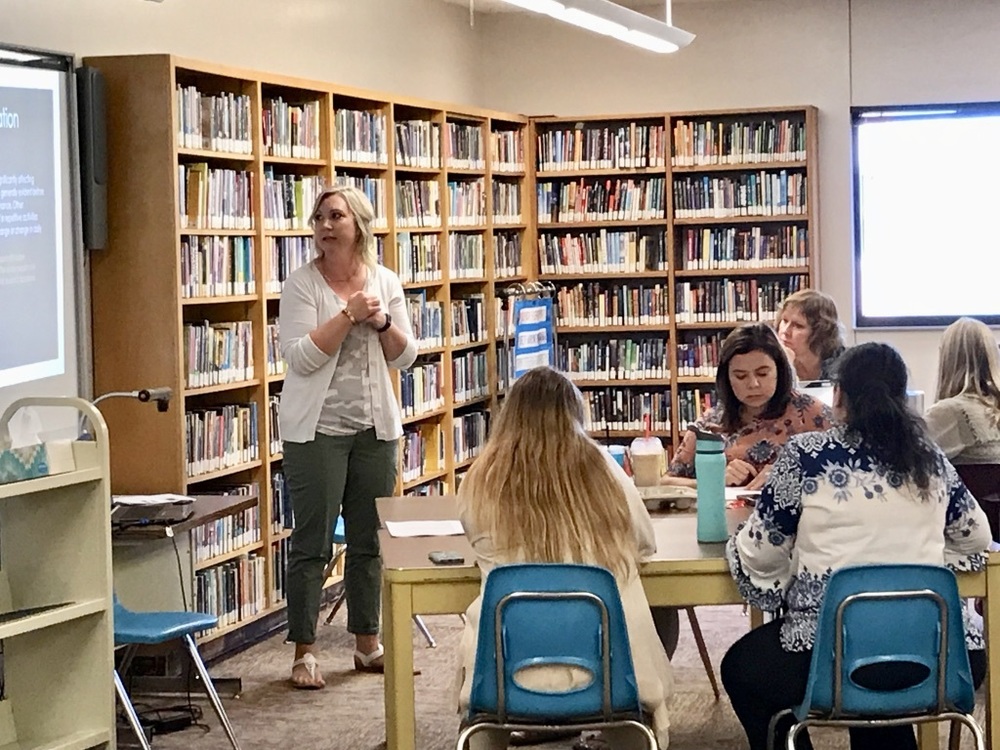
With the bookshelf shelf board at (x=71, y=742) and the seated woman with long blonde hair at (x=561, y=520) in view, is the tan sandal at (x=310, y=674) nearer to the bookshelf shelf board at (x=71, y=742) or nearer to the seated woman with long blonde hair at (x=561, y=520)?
the bookshelf shelf board at (x=71, y=742)

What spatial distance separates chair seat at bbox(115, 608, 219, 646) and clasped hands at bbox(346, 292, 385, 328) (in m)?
1.17

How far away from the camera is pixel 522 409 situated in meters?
3.69

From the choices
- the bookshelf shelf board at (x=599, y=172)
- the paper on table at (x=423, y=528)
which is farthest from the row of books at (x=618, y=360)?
the paper on table at (x=423, y=528)

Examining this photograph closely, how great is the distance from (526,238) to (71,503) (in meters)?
5.71

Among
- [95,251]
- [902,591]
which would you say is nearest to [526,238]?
[95,251]

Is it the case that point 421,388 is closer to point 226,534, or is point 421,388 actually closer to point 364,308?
point 226,534

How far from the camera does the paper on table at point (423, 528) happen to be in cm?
416

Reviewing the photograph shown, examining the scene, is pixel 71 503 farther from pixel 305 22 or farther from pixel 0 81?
pixel 305 22

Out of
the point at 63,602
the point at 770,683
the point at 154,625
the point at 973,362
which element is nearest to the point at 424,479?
the point at 973,362

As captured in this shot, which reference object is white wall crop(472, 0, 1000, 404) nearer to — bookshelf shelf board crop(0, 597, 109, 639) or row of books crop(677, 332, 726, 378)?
row of books crop(677, 332, 726, 378)

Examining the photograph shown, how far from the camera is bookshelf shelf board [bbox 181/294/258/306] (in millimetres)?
5727

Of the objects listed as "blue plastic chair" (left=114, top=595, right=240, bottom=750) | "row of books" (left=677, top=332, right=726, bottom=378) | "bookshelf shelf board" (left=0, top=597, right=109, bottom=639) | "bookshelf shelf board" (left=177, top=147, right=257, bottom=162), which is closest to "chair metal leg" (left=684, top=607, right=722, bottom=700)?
"blue plastic chair" (left=114, top=595, right=240, bottom=750)

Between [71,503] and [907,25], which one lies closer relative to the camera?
[71,503]

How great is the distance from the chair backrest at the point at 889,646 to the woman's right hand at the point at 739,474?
1.32 m
